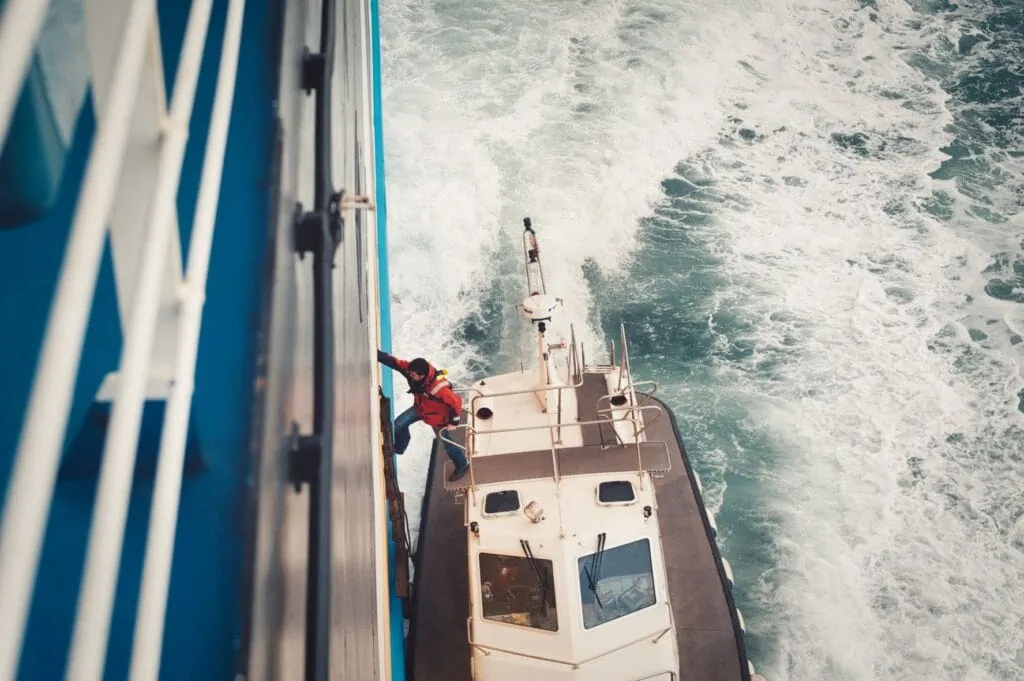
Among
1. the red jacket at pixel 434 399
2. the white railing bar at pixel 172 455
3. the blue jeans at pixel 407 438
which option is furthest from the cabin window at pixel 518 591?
the white railing bar at pixel 172 455

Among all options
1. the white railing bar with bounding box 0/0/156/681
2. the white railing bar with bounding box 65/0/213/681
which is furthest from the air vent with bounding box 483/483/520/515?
the white railing bar with bounding box 0/0/156/681

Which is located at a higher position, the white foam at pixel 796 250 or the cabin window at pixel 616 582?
the white foam at pixel 796 250

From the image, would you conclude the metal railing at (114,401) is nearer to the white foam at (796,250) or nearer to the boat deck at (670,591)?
the boat deck at (670,591)

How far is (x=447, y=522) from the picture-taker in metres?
4.66

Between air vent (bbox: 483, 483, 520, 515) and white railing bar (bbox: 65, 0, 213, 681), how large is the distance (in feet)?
11.0

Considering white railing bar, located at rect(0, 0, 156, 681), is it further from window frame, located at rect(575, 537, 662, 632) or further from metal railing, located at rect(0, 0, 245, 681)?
window frame, located at rect(575, 537, 662, 632)

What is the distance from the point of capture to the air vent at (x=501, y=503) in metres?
4.05

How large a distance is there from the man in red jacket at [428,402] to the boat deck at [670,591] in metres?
0.22

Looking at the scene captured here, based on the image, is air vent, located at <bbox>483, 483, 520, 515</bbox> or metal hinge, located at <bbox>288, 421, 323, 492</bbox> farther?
→ air vent, located at <bbox>483, 483, 520, 515</bbox>

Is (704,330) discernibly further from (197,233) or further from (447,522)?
(197,233)

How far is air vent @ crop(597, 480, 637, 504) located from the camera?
13.2ft

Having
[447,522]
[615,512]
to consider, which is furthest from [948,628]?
[447,522]

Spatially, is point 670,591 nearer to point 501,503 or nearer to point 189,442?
point 501,503

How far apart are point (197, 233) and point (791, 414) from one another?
19.9ft
